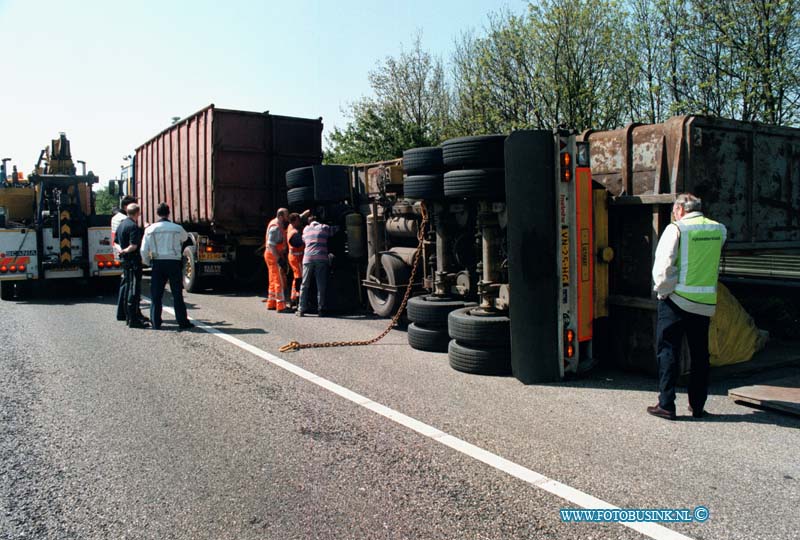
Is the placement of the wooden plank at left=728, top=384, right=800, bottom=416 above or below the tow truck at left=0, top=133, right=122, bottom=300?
below

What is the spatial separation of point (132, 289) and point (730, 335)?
803 cm

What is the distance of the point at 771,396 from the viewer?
5426 mm

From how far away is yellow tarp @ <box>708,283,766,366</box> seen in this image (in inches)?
265

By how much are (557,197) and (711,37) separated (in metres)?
14.3

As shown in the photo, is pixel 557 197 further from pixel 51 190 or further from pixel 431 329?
pixel 51 190

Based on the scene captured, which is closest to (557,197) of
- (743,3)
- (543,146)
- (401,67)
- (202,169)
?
(543,146)

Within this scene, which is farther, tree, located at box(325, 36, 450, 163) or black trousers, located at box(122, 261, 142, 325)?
tree, located at box(325, 36, 450, 163)

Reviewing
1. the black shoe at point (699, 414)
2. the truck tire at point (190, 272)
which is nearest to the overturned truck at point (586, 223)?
the black shoe at point (699, 414)

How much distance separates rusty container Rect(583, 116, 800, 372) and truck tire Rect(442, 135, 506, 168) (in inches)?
43.1

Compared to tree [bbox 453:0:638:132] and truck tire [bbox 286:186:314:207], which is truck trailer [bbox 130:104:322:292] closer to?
truck tire [bbox 286:186:314:207]

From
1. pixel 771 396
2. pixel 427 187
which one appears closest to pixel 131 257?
pixel 427 187

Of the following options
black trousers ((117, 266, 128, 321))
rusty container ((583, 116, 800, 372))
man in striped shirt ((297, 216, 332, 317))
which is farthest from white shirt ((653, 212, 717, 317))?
black trousers ((117, 266, 128, 321))

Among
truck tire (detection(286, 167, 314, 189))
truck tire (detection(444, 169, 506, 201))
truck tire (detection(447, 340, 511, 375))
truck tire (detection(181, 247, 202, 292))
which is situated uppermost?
truck tire (detection(286, 167, 314, 189))

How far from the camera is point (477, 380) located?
6.51 m
